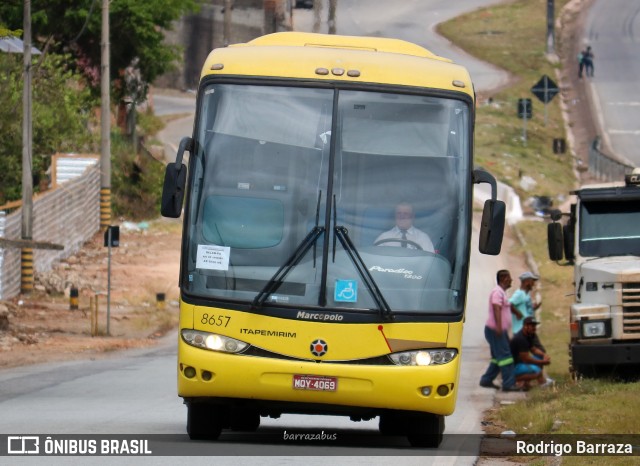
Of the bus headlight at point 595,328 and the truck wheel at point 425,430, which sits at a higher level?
the truck wheel at point 425,430

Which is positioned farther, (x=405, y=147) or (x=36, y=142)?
(x=36, y=142)

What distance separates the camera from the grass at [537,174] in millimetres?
16969

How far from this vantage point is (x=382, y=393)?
13125 mm

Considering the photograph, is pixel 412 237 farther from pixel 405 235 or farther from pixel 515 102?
pixel 515 102

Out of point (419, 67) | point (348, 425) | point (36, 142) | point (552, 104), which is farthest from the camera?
point (552, 104)

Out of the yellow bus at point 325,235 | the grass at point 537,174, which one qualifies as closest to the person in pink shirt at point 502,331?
the grass at point 537,174

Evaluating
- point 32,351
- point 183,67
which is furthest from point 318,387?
point 183,67

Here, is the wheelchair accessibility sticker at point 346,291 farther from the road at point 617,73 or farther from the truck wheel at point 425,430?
the road at point 617,73

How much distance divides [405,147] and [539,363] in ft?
30.0

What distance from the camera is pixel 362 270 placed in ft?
43.7

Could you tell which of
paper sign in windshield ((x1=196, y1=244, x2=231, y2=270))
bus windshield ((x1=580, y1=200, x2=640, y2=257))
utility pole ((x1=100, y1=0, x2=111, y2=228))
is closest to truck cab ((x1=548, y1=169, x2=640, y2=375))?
bus windshield ((x1=580, y1=200, x2=640, y2=257))

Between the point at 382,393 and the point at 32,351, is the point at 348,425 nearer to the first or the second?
the point at 382,393

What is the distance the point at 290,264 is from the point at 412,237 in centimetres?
114

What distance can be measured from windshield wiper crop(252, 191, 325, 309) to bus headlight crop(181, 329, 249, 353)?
14.5 inches
